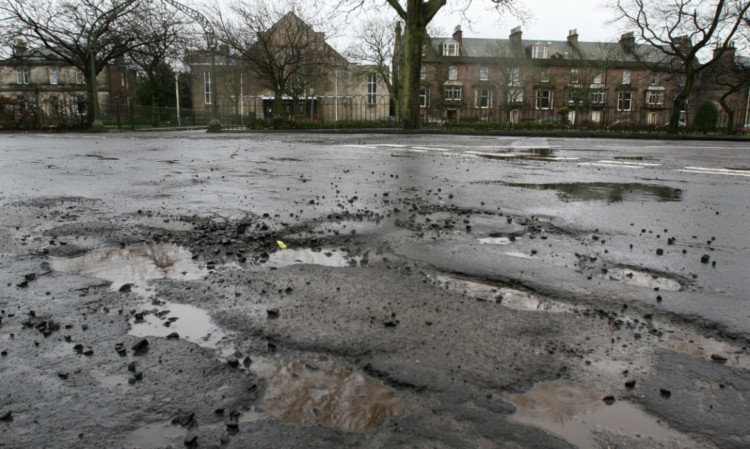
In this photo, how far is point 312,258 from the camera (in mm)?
2785

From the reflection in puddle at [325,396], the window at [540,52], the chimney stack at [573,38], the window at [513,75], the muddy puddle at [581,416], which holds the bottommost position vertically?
the muddy puddle at [581,416]

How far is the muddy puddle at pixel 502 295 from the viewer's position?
7.07 feet

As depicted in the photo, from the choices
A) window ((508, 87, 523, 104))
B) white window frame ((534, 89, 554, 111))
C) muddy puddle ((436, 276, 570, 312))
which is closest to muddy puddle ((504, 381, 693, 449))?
muddy puddle ((436, 276, 570, 312))

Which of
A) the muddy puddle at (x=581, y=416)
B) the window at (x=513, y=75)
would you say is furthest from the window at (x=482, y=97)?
the muddy puddle at (x=581, y=416)

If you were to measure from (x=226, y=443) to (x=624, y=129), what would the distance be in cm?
3084

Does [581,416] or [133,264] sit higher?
[133,264]

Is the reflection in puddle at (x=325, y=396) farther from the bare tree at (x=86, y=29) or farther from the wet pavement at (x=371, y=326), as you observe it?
the bare tree at (x=86, y=29)

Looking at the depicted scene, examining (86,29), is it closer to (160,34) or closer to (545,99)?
(160,34)

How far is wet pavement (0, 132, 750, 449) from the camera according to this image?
4.49ft

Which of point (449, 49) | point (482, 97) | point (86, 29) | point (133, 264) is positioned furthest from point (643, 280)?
point (449, 49)

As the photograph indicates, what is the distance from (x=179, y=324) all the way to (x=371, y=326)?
759 mm

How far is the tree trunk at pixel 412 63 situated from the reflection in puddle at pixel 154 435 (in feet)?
66.3

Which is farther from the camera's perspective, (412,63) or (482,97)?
(482,97)

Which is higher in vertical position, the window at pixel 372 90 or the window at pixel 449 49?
the window at pixel 449 49
